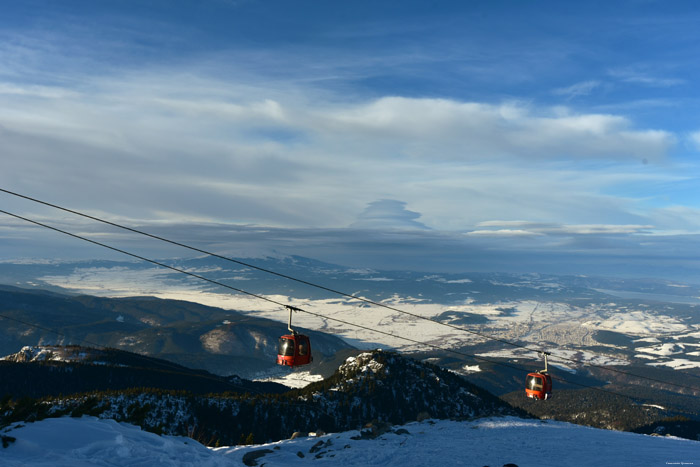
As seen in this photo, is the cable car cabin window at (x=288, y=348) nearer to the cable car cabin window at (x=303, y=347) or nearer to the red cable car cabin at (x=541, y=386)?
the cable car cabin window at (x=303, y=347)

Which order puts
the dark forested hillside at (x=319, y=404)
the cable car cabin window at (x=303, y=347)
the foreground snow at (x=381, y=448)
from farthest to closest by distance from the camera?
the dark forested hillside at (x=319, y=404) → the cable car cabin window at (x=303, y=347) → the foreground snow at (x=381, y=448)

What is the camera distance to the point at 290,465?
156 feet

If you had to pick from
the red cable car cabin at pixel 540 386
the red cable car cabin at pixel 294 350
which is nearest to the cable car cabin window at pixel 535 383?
the red cable car cabin at pixel 540 386

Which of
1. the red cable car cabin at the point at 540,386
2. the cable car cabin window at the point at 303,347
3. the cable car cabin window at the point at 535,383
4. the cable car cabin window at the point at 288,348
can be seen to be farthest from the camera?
the cable car cabin window at the point at 535,383

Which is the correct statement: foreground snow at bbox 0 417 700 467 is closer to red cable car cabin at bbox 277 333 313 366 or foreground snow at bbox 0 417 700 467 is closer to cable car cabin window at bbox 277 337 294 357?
red cable car cabin at bbox 277 333 313 366

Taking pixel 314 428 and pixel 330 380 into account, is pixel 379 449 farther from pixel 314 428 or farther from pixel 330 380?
pixel 330 380

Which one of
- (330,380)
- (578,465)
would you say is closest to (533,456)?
(578,465)

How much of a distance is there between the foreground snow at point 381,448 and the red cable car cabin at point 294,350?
9.67 meters

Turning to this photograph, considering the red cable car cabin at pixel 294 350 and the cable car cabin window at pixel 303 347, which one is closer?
the red cable car cabin at pixel 294 350

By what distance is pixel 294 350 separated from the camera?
4406cm

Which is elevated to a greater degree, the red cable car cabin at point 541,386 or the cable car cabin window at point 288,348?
the cable car cabin window at point 288,348

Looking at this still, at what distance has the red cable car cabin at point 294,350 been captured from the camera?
4400 centimetres

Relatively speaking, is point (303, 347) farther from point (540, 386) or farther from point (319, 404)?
point (319, 404)

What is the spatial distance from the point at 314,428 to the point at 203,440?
33.7m
